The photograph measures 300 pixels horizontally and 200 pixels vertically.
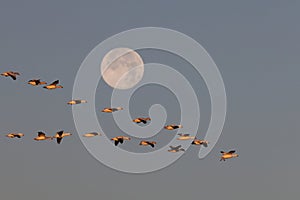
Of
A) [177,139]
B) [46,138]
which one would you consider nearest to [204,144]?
A: [177,139]

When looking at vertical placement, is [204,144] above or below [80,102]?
below

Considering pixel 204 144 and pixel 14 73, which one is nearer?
pixel 14 73

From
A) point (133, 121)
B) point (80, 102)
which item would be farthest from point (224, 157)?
point (80, 102)

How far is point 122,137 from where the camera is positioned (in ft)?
486

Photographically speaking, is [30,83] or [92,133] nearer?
[30,83]

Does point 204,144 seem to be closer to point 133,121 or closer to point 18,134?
point 133,121

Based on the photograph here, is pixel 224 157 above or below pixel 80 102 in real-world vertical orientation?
below

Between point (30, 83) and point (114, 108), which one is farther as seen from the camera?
point (114, 108)

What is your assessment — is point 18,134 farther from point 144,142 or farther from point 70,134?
point 144,142

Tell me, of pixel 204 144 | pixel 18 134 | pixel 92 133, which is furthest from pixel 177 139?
pixel 18 134

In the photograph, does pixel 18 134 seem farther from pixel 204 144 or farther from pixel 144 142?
pixel 204 144

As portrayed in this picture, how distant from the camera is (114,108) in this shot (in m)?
156

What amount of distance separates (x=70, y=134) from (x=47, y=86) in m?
Answer: 10.0

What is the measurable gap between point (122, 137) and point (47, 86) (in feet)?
50.1
